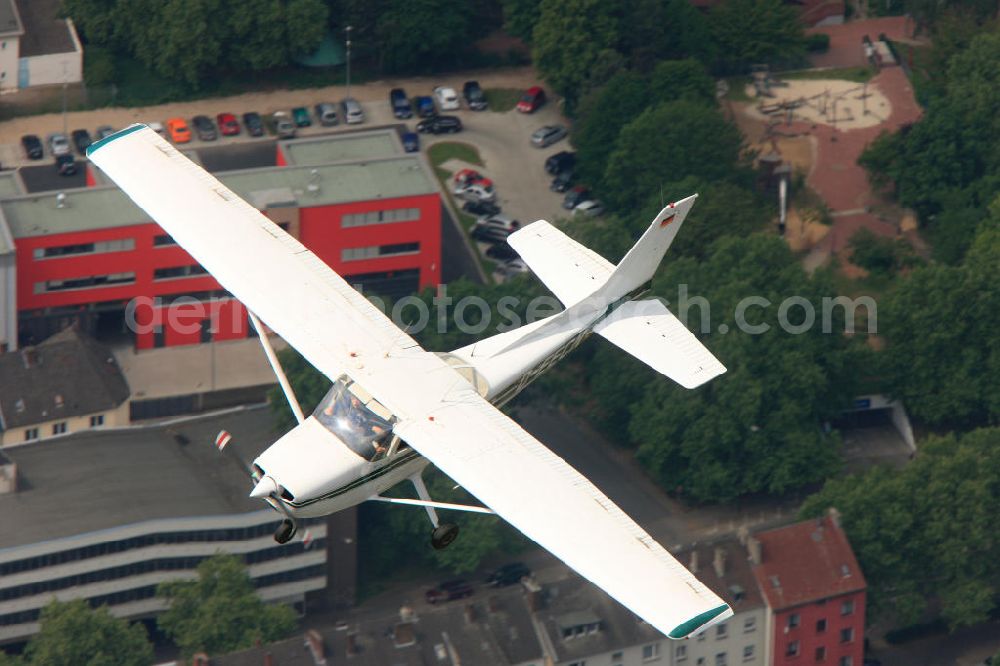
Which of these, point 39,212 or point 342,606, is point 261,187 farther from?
point 342,606

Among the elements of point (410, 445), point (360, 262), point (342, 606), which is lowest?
point (342, 606)

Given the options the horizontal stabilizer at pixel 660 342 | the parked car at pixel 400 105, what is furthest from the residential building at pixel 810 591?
the parked car at pixel 400 105

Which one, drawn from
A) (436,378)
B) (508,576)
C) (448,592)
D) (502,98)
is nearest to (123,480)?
(448,592)

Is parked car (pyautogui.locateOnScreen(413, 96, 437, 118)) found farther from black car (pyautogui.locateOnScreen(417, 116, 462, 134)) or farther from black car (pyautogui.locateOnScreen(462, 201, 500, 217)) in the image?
black car (pyautogui.locateOnScreen(462, 201, 500, 217))

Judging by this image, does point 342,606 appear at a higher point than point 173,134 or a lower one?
lower

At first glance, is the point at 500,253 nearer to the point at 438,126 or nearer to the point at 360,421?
the point at 438,126

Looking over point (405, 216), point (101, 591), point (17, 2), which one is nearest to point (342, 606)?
point (101, 591)

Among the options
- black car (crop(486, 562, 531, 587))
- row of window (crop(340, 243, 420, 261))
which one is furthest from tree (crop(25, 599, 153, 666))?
row of window (crop(340, 243, 420, 261))
